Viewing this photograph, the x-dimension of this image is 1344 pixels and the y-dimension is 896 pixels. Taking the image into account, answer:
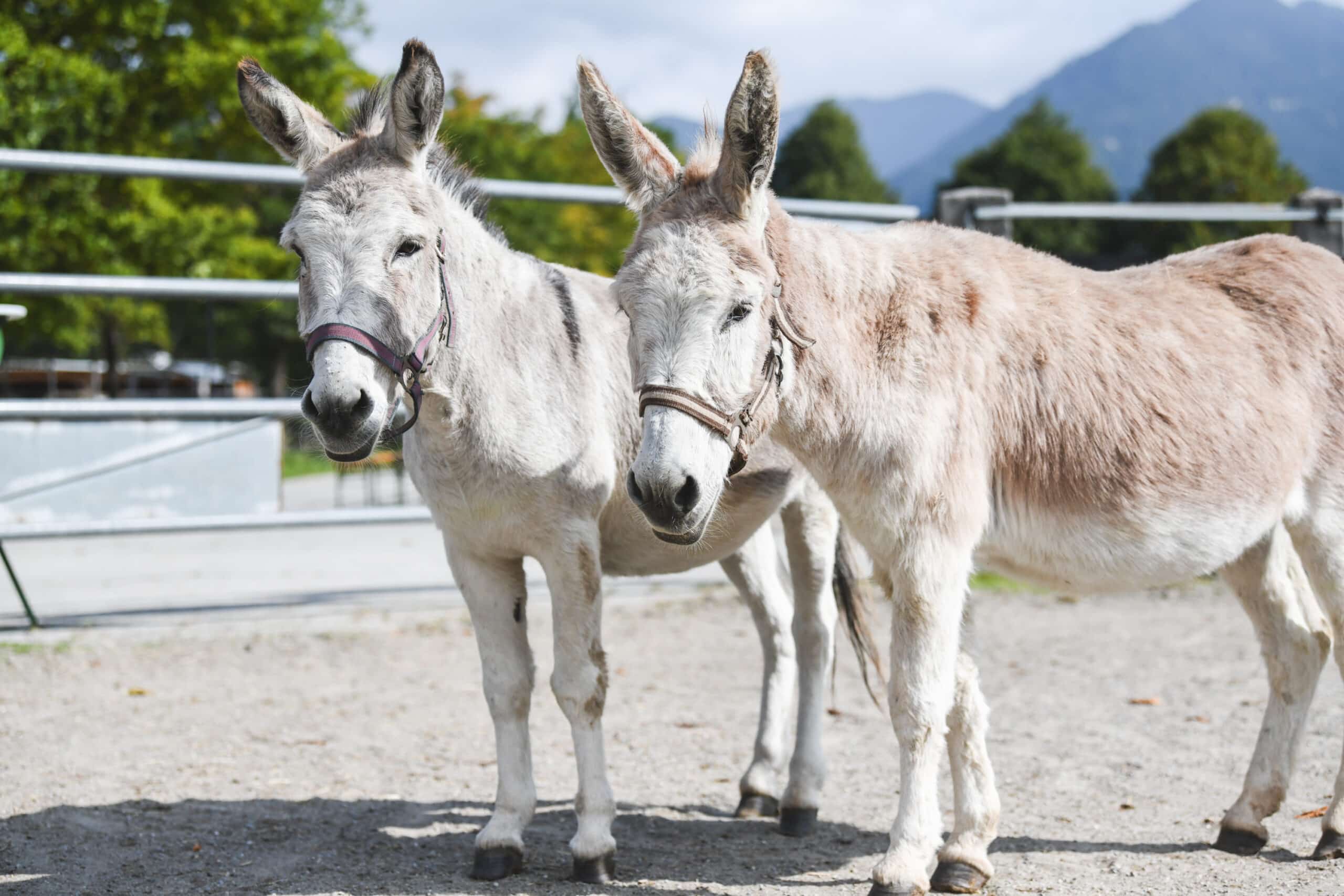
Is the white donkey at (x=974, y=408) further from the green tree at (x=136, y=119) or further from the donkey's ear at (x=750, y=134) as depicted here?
the green tree at (x=136, y=119)

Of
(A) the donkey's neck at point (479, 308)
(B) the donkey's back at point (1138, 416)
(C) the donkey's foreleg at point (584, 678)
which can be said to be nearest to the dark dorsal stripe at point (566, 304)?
(A) the donkey's neck at point (479, 308)

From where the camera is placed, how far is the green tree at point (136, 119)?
15383mm

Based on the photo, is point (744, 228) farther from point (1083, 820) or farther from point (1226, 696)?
point (1226, 696)

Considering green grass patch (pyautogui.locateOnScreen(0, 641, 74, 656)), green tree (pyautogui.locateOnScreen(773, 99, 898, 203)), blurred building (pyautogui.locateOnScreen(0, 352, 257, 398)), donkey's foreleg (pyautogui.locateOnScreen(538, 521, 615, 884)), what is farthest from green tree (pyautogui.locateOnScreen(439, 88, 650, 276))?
donkey's foreleg (pyautogui.locateOnScreen(538, 521, 615, 884))

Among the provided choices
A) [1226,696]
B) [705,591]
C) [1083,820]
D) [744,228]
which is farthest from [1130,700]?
[744,228]

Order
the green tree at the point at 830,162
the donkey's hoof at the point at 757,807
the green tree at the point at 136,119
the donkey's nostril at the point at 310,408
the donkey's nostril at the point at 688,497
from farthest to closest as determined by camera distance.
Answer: the green tree at the point at 830,162, the green tree at the point at 136,119, the donkey's hoof at the point at 757,807, the donkey's nostril at the point at 310,408, the donkey's nostril at the point at 688,497

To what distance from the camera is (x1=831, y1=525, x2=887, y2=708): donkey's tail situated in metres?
4.66

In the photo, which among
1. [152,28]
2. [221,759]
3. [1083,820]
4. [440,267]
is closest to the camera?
[440,267]

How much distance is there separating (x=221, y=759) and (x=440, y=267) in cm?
276

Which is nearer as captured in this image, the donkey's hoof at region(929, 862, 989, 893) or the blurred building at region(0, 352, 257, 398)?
the donkey's hoof at region(929, 862, 989, 893)

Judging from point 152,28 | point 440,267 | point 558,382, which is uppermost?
point 152,28

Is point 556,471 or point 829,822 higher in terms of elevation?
point 556,471

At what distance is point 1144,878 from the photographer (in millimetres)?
3375

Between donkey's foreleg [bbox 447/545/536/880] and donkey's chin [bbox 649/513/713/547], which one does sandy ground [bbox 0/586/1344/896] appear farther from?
donkey's chin [bbox 649/513/713/547]
